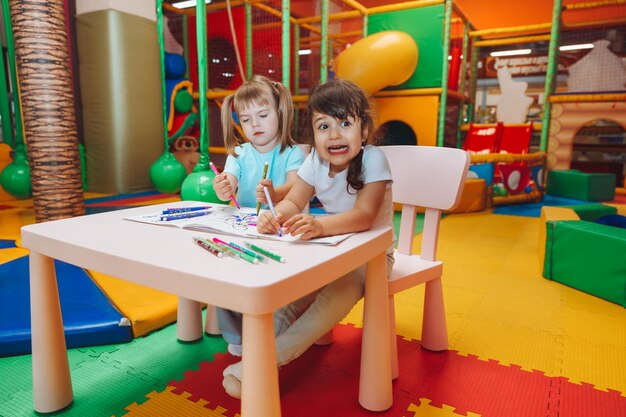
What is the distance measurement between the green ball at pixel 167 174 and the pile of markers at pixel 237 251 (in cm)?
336

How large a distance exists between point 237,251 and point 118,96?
4.09m

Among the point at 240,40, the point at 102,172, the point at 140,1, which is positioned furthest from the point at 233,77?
the point at 102,172

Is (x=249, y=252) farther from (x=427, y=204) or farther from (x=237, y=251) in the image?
(x=427, y=204)

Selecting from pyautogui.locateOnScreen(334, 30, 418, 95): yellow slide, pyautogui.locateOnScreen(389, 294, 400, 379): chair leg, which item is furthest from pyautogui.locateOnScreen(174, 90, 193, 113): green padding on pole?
pyautogui.locateOnScreen(389, 294, 400, 379): chair leg

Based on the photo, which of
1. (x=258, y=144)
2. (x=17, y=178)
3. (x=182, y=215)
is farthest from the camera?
(x=17, y=178)

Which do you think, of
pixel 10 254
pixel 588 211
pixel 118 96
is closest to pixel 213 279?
pixel 10 254

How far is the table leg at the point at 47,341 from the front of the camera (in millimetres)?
1034

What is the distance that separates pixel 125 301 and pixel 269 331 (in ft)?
3.96

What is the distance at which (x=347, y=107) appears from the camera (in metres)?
1.10

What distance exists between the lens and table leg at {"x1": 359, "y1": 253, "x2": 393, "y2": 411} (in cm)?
101

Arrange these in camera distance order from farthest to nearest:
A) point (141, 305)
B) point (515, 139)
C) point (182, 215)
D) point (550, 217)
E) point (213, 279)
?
point (515, 139) < point (550, 217) < point (141, 305) < point (182, 215) < point (213, 279)

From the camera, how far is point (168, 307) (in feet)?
5.46

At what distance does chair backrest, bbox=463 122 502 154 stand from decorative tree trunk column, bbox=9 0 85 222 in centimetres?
430

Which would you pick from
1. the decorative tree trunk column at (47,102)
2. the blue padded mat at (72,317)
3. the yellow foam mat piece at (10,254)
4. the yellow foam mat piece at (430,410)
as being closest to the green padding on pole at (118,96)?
the decorative tree trunk column at (47,102)
